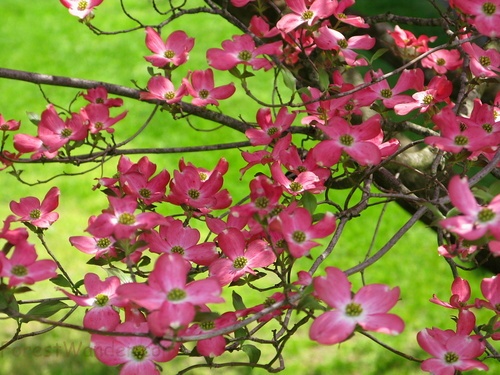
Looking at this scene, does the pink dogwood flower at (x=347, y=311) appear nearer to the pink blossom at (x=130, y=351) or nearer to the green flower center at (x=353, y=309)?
the green flower center at (x=353, y=309)

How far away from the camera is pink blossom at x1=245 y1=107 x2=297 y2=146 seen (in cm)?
137

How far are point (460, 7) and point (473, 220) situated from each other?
44 centimetres

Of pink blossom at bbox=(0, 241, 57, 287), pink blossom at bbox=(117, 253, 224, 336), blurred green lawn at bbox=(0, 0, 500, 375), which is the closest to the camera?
pink blossom at bbox=(117, 253, 224, 336)

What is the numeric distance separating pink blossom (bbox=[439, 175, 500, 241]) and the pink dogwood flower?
12 centimetres

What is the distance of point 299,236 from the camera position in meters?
1.00

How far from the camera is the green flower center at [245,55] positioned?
57.7 inches

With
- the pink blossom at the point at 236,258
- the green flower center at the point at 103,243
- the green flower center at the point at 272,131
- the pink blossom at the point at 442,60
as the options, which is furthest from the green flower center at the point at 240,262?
the pink blossom at the point at 442,60

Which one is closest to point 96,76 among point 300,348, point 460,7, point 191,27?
point 191,27

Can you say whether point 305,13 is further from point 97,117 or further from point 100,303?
point 100,303

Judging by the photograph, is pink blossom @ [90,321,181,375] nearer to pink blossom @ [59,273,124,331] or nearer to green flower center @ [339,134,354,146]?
pink blossom @ [59,273,124,331]

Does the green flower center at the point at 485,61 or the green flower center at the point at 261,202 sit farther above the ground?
the green flower center at the point at 485,61

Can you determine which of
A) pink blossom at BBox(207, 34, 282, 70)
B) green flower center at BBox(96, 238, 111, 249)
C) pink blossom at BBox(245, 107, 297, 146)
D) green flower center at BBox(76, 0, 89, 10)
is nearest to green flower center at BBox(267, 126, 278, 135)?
pink blossom at BBox(245, 107, 297, 146)

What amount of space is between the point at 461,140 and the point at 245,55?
0.52 meters

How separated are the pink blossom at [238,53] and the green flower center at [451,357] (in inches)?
24.9
